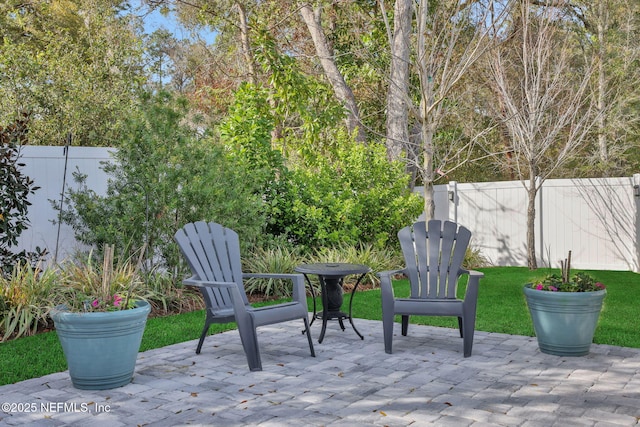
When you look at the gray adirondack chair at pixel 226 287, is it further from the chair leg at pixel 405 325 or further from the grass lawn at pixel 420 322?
the chair leg at pixel 405 325

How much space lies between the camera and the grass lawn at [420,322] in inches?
171

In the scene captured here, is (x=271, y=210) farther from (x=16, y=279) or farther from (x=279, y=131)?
(x=279, y=131)

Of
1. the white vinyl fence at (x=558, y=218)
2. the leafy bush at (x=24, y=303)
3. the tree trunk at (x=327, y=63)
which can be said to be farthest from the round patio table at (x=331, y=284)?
the tree trunk at (x=327, y=63)

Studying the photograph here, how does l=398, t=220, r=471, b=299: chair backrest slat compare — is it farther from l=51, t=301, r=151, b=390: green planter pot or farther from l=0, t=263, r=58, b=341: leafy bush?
l=0, t=263, r=58, b=341: leafy bush

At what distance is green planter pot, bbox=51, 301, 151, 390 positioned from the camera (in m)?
3.69

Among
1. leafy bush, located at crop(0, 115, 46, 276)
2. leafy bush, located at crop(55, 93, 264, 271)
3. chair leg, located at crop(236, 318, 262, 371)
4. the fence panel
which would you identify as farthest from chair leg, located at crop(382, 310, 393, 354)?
the fence panel

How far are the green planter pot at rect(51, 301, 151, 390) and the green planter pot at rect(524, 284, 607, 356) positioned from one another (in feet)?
9.46

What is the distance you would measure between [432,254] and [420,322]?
94 cm

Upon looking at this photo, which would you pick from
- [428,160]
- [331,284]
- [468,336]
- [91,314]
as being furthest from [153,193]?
[468,336]

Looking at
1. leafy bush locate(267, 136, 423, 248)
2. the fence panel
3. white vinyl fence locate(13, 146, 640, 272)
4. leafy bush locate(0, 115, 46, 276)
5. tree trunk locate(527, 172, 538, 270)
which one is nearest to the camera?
leafy bush locate(0, 115, 46, 276)

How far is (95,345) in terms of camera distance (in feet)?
12.1

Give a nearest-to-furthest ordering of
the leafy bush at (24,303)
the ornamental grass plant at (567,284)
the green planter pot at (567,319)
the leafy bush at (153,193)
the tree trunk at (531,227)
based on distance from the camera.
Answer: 1. the green planter pot at (567,319)
2. the ornamental grass plant at (567,284)
3. the leafy bush at (24,303)
4. the leafy bush at (153,193)
5. the tree trunk at (531,227)

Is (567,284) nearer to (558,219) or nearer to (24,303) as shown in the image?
(24,303)

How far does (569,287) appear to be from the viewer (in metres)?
4.45
